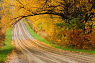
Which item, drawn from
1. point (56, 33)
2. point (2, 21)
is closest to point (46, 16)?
point (56, 33)

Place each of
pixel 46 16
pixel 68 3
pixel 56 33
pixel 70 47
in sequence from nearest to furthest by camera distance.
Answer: pixel 68 3, pixel 70 47, pixel 46 16, pixel 56 33

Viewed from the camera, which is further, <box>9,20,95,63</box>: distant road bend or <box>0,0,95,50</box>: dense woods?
<box>0,0,95,50</box>: dense woods

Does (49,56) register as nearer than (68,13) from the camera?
Yes

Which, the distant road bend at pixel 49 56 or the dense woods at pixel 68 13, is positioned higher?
the dense woods at pixel 68 13

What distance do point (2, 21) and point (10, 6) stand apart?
245cm

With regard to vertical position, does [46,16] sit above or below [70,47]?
above

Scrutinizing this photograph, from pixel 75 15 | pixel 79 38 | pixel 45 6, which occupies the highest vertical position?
pixel 45 6

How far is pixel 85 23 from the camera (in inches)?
699

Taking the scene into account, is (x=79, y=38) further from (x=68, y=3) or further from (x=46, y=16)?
(x=46, y=16)

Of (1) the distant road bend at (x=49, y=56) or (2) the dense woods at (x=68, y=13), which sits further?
(2) the dense woods at (x=68, y=13)

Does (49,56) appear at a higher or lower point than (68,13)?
lower

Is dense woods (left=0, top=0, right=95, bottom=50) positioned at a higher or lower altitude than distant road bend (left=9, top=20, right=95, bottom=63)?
higher

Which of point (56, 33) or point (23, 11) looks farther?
point (56, 33)

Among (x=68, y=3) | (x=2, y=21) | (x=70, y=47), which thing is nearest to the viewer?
(x=2, y=21)
